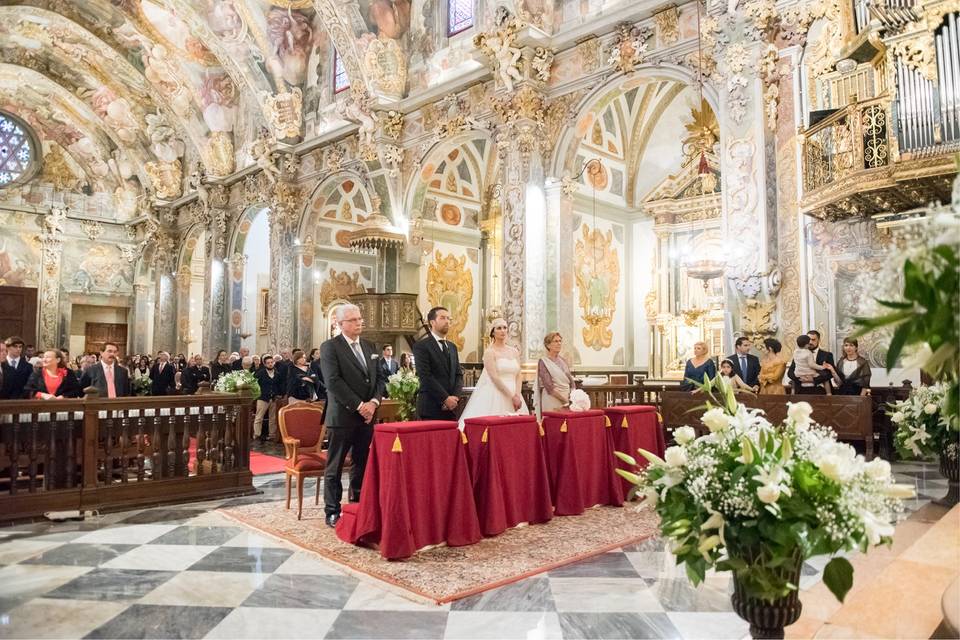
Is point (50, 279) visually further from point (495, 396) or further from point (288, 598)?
point (288, 598)

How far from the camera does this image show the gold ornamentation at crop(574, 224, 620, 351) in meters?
14.8

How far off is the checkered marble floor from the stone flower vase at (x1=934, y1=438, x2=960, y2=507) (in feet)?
0.80

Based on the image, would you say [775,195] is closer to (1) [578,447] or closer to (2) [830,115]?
(2) [830,115]

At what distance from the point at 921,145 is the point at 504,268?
626 centimetres

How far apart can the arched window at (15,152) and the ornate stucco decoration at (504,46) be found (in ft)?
62.6

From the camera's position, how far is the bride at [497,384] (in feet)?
20.6

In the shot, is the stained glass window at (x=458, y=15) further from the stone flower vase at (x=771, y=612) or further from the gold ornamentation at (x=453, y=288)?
the stone flower vase at (x=771, y=612)

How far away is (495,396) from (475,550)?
175cm

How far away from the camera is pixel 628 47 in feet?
34.9

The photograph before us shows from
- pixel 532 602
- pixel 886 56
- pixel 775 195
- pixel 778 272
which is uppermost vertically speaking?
pixel 886 56

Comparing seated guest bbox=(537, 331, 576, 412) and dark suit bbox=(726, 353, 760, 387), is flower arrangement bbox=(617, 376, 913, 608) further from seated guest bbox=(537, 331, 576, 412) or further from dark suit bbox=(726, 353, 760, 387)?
dark suit bbox=(726, 353, 760, 387)

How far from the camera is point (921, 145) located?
7.72 meters

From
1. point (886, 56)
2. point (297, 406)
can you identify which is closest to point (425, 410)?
point (297, 406)

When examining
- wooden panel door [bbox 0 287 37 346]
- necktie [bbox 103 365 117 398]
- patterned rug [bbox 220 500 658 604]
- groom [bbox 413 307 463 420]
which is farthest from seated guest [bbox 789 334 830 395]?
wooden panel door [bbox 0 287 37 346]
